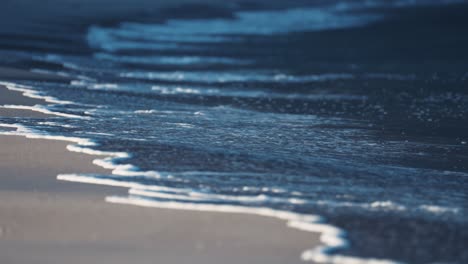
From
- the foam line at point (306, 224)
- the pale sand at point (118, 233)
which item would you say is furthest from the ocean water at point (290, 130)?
Result: the pale sand at point (118, 233)

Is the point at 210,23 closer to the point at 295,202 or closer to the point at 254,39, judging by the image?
the point at 254,39

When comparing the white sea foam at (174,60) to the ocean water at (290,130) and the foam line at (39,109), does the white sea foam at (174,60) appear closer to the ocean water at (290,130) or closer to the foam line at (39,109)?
the ocean water at (290,130)

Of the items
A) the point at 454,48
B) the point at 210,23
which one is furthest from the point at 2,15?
the point at 454,48

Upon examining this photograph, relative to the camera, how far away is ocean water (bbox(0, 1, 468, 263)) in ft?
18.3

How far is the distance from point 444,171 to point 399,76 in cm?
870

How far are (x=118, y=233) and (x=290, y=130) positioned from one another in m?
4.38

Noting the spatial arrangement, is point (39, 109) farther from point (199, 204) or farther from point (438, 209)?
point (438, 209)

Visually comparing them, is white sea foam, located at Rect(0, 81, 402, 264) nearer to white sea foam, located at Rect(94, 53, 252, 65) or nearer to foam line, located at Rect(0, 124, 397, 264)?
foam line, located at Rect(0, 124, 397, 264)

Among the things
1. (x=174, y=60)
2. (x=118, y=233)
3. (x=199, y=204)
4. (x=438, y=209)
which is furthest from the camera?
(x=174, y=60)

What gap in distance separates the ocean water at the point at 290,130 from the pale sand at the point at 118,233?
0.57ft

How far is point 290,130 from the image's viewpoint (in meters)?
9.27

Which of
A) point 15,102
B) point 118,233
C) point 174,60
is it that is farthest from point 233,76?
point 118,233

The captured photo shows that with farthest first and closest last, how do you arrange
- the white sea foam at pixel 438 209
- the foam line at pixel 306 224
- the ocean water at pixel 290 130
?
1. the white sea foam at pixel 438 209
2. the ocean water at pixel 290 130
3. the foam line at pixel 306 224

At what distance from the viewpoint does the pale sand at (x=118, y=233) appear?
4.65 metres
